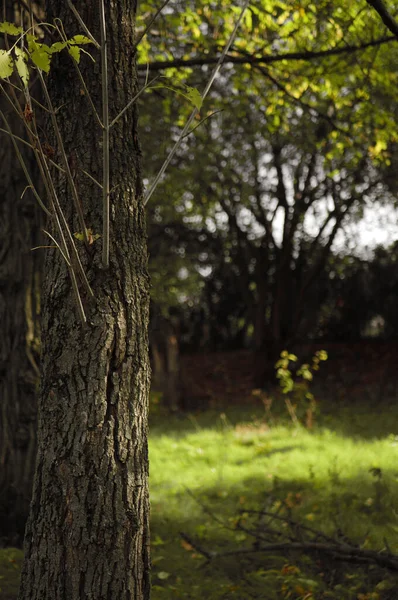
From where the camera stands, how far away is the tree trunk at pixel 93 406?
2344 millimetres

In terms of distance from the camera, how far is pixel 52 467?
7.81 feet

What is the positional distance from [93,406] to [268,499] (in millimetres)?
3094

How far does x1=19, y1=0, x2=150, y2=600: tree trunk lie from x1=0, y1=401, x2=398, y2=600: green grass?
1.08 meters

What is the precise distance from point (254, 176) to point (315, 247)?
6.19 ft

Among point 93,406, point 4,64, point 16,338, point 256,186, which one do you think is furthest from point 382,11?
point 256,186

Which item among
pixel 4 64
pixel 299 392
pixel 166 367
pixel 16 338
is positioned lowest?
pixel 299 392

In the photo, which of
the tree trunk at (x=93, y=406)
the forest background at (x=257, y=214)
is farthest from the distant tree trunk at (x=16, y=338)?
the tree trunk at (x=93, y=406)

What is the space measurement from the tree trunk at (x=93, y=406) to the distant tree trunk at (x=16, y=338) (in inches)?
71.9

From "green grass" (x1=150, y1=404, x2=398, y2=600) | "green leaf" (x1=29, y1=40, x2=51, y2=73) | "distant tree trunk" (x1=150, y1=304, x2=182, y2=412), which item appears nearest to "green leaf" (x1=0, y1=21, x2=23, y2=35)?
"green leaf" (x1=29, y1=40, x2=51, y2=73)

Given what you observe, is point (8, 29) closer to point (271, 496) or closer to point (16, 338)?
point (16, 338)

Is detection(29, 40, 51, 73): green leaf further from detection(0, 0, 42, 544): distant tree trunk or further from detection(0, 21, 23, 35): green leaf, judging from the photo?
detection(0, 0, 42, 544): distant tree trunk

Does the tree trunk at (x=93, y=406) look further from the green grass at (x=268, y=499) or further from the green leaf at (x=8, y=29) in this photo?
the green grass at (x=268, y=499)

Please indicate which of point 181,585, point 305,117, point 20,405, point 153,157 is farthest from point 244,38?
point 181,585

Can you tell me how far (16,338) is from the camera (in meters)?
Answer: 4.30
